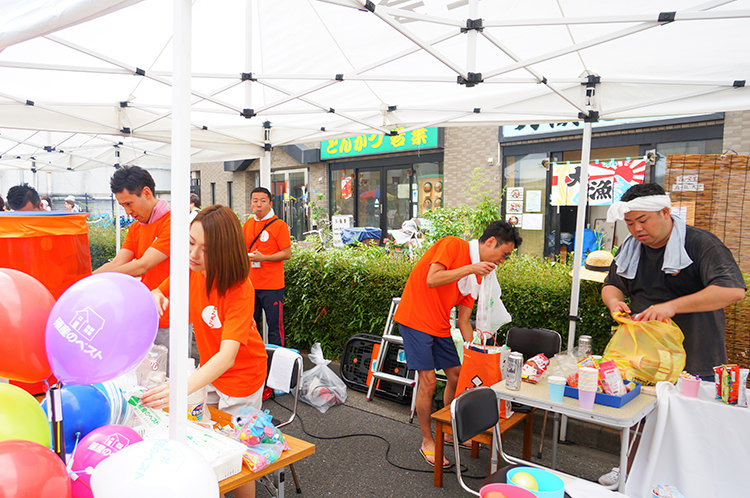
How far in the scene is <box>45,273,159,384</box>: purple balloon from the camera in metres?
1.26

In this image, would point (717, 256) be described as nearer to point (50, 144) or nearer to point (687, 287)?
point (687, 287)

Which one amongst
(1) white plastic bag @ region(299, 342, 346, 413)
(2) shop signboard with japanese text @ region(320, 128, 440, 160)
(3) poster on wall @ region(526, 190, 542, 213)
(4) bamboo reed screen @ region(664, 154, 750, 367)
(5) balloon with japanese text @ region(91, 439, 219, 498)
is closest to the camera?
(5) balloon with japanese text @ region(91, 439, 219, 498)

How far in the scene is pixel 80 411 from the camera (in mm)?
1443

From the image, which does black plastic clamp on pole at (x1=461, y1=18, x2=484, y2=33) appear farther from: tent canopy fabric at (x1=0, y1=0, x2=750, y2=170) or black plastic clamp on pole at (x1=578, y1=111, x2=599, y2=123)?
black plastic clamp on pole at (x1=578, y1=111, x2=599, y2=123)

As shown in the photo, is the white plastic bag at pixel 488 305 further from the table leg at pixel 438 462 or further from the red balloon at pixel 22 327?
the red balloon at pixel 22 327

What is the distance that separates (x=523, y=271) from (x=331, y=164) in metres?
9.63

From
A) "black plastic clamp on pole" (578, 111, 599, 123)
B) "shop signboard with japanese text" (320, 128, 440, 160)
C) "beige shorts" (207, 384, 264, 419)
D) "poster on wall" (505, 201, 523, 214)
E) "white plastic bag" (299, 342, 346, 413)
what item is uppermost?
"shop signboard with japanese text" (320, 128, 440, 160)

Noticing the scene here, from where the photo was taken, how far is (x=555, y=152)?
29.1ft

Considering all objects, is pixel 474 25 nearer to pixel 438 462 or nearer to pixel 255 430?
pixel 255 430

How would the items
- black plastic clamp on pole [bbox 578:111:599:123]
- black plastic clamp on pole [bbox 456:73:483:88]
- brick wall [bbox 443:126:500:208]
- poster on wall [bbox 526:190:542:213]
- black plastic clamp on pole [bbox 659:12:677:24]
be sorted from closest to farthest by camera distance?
black plastic clamp on pole [bbox 659:12:677:24] < black plastic clamp on pole [bbox 456:73:483:88] < black plastic clamp on pole [bbox 578:111:599:123] < poster on wall [bbox 526:190:542:213] < brick wall [bbox 443:126:500:208]

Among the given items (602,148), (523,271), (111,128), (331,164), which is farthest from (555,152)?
(111,128)

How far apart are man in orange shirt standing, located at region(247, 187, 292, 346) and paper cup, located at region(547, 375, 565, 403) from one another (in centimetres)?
287

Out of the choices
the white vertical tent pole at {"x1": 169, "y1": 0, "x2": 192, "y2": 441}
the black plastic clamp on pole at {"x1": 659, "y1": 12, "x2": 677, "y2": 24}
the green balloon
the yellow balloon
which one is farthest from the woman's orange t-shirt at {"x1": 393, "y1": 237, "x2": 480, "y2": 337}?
the green balloon

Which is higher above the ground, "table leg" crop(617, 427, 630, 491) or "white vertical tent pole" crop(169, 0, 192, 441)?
"white vertical tent pole" crop(169, 0, 192, 441)
